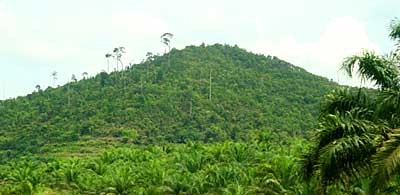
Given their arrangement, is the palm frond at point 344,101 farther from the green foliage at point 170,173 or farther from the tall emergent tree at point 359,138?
the green foliage at point 170,173

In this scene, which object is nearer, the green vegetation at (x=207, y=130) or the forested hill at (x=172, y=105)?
the green vegetation at (x=207, y=130)

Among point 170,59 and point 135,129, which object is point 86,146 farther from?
point 170,59

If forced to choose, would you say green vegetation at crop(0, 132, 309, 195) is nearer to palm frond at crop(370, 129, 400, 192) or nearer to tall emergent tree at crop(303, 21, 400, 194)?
tall emergent tree at crop(303, 21, 400, 194)

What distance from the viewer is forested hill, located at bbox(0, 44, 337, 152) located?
6506 centimetres

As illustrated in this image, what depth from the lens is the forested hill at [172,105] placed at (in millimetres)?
65062

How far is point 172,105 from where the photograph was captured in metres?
72.8

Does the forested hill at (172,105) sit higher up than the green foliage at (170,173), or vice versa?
the forested hill at (172,105)

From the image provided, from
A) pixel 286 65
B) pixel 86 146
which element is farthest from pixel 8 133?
pixel 286 65

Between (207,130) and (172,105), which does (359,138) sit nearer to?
(207,130)

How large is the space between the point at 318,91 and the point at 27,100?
137 ft

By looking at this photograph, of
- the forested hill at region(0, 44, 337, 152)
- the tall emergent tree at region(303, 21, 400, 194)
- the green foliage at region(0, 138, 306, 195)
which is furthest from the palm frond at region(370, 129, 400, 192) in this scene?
the forested hill at region(0, 44, 337, 152)

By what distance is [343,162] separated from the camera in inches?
330

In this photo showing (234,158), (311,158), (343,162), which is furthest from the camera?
(234,158)

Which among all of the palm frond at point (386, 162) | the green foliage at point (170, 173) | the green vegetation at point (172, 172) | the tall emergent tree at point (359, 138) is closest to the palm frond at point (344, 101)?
the tall emergent tree at point (359, 138)
